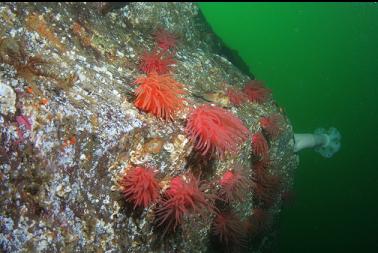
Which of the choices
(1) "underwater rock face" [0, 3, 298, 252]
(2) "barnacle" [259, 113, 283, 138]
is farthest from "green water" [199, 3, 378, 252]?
(1) "underwater rock face" [0, 3, 298, 252]

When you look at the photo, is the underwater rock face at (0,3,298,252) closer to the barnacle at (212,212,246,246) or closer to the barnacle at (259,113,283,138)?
the barnacle at (212,212,246,246)

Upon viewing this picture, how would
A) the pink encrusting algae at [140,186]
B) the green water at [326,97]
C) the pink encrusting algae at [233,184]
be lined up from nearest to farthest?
the pink encrusting algae at [140,186] < the pink encrusting algae at [233,184] < the green water at [326,97]

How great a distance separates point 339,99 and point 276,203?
26.5m

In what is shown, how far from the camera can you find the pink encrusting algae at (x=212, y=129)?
12.7 ft

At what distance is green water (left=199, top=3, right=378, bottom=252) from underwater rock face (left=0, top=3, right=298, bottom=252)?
4.24m

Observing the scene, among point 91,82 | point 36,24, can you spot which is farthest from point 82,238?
point 36,24

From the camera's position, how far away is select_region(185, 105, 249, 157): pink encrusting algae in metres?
3.86

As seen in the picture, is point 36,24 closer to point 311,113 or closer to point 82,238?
Answer: point 82,238

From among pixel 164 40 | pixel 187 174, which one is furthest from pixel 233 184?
pixel 164 40

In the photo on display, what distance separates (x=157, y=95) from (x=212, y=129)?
2.48 ft

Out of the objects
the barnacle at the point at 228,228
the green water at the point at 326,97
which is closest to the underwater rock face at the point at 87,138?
the barnacle at the point at 228,228

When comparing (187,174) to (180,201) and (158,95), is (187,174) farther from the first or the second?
(158,95)

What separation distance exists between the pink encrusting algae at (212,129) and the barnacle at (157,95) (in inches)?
11.8

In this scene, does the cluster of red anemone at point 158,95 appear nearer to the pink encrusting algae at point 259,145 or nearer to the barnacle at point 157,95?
the barnacle at point 157,95
